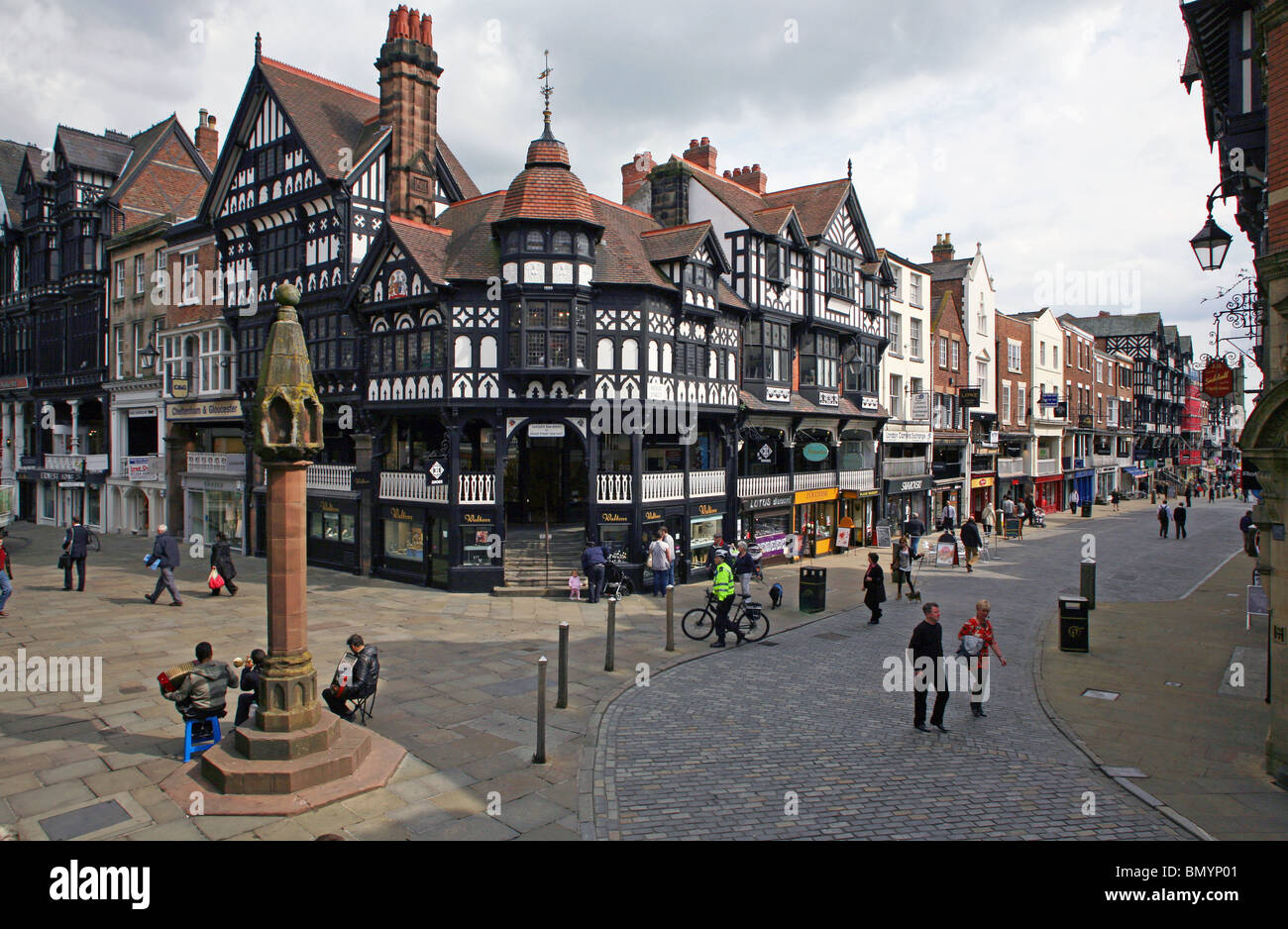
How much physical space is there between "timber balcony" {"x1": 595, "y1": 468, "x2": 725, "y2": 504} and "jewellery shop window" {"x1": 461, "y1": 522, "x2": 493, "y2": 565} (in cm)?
325

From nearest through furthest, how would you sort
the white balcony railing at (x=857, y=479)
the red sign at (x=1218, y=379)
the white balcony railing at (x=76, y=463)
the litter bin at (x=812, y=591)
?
1. the litter bin at (x=812, y=591)
2. the red sign at (x=1218, y=379)
3. the white balcony railing at (x=857, y=479)
4. the white balcony railing at (x=76, y=463)

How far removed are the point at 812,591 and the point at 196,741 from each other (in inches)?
514

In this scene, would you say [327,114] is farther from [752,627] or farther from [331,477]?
[752,627]

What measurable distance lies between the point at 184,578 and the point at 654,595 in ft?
45.4

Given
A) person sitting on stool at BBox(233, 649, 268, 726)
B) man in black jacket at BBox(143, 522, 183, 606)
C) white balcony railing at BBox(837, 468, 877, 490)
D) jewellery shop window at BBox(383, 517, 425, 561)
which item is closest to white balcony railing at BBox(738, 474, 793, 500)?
white balcony railing at BBox(837, 468, 877, 490)

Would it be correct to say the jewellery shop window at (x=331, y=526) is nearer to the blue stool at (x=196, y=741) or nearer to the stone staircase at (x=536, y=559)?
the stone staircase at (x=536, y=559)

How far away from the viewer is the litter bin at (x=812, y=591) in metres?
18.2

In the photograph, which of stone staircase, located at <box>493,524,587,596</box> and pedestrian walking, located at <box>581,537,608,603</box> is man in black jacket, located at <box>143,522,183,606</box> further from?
pedestrian walking, located at <box>581,537,608,603</box>

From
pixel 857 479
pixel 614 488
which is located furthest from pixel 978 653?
pixel 857 479

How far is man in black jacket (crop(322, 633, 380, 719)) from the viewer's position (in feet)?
31.9

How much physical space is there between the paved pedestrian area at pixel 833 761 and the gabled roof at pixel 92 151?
4026 centimetres

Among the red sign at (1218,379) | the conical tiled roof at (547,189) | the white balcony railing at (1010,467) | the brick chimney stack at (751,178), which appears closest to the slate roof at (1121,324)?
the white balcony railing at (1010,467)
